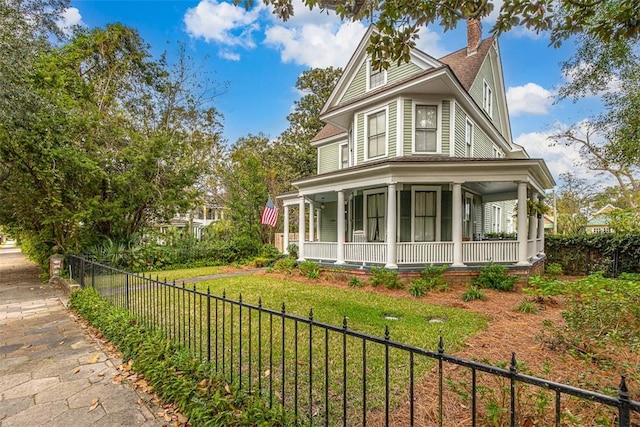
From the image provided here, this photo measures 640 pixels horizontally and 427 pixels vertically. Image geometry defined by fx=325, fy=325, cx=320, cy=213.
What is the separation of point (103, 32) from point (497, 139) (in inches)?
735

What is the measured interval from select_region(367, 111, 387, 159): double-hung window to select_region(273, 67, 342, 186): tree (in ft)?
48.9

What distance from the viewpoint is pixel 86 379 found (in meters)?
3.92

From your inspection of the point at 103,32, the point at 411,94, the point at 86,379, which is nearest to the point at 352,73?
the point at 411,94

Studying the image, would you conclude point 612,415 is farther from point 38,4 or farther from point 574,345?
point 38,4

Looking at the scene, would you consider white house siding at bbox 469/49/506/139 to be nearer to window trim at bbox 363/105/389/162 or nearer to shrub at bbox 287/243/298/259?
window trim at bbox 363/105/389/162

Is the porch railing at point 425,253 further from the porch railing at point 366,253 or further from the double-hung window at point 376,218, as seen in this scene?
the double-hung window at point 376,218

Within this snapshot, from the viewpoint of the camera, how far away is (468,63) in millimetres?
14625

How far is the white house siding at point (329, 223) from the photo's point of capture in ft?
53.0

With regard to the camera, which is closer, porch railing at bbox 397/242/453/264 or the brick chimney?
porch railing at bbox 397/242/453/264

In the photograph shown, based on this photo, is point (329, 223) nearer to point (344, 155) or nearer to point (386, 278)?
point (344, 155)

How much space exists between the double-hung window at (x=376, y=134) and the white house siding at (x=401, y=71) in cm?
149

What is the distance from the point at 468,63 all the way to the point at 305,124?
1576 cm

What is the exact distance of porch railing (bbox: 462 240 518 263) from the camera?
31.8ft

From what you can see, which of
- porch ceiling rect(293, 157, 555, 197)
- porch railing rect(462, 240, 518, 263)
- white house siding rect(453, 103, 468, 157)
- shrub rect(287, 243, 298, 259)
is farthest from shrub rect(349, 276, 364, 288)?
shrub rect(287, 243, 298, 259)
